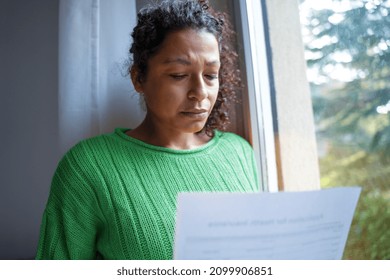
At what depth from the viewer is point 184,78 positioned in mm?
739

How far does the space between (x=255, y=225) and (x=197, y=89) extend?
0.34 m

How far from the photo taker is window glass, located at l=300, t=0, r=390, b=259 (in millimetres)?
778

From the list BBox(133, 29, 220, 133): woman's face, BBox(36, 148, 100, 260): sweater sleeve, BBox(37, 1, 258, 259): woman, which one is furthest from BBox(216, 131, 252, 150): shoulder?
BBox(36, 148, 100, 260): sweater sleeve

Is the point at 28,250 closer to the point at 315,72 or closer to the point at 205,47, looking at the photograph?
the point at 205,47

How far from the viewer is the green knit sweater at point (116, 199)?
2.28ft

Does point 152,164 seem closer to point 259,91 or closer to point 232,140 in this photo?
point 232,140

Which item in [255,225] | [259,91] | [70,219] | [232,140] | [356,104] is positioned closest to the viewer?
[255,225]

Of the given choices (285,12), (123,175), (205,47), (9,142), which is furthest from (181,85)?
(9,142)

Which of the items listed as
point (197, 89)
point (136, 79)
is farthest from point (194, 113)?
point (136, 79)

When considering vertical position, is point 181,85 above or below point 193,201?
above

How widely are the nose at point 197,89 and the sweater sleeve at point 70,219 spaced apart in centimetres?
26

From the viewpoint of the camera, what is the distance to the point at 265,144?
1010 millimetres
